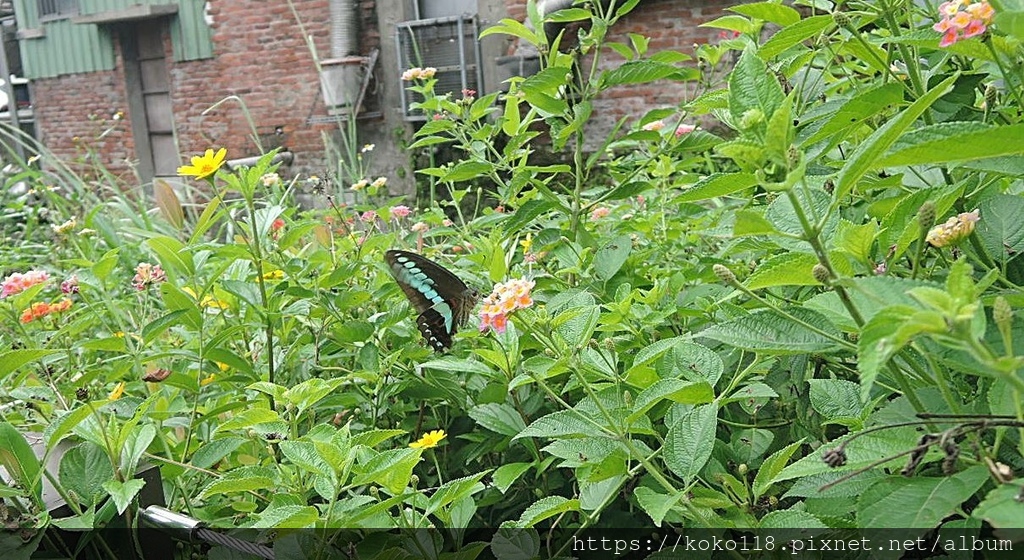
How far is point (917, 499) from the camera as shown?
1.59 feet

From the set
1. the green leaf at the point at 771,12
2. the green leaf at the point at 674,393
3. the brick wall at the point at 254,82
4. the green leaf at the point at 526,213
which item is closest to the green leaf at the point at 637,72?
the green leaf at the point at 526,213

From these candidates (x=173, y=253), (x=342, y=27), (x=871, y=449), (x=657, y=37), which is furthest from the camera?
(x=342, y=27)

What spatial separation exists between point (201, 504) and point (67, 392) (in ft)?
0.89

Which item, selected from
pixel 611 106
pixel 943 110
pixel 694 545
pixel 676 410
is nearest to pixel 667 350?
pixel 676 410

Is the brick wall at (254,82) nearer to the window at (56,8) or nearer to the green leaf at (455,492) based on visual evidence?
the window at (56,8)

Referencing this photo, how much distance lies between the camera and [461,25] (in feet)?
20.4

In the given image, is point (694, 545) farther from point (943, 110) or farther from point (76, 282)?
point (76, 282)

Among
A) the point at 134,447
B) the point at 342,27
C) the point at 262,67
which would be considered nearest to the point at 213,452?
the point at 134,447

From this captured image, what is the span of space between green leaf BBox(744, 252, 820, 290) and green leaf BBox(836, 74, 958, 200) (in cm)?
6

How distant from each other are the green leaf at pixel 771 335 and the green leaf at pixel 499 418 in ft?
1.14

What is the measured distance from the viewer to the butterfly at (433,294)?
3.57 feet

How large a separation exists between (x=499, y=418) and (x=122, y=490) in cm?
38

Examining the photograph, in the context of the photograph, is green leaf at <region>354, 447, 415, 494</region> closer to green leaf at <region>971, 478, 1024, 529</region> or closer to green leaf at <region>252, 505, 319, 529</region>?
green leaf at <region>252, 505, 319, 529</region>

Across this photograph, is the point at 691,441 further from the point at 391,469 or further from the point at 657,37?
the point at 657,37
